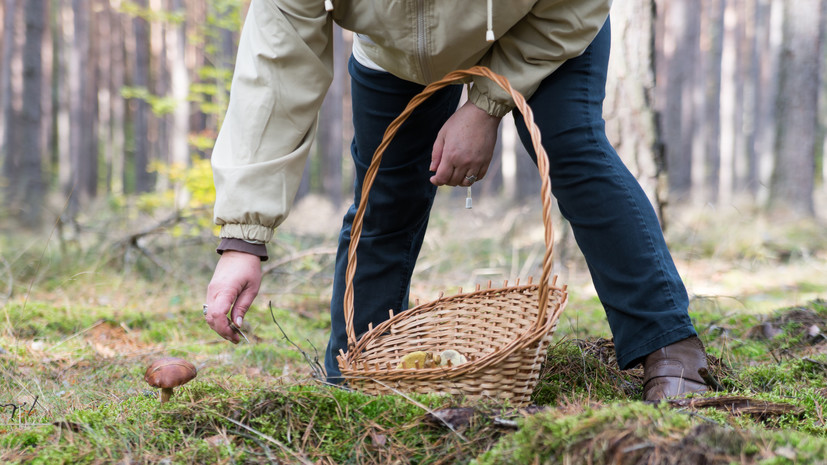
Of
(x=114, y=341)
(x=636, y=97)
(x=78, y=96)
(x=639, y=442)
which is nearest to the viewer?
(x=639, y=442)

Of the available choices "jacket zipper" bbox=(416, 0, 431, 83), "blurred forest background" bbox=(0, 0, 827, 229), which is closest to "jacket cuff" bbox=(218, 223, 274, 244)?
"jacket zipper" bbox=(416, 0, 431, 83)

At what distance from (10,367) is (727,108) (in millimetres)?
17666

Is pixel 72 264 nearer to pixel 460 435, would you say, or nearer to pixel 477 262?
pixel 477 262

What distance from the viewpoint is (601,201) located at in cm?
168

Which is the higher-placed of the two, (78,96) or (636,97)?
(78,96)

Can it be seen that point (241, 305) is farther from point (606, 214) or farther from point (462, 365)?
point (606, 214)

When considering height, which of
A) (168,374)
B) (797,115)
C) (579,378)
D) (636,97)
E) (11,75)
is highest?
(11,75)

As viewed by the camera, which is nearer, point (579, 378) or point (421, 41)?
point (421, 41)

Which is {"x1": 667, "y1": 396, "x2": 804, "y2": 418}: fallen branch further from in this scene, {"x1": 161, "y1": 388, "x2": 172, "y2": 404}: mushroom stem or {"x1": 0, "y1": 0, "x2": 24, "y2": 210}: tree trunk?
{"x1": 0, "y1": 0, "x2": 24, "y2": 210}: tree trunk

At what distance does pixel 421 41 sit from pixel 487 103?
237 mm

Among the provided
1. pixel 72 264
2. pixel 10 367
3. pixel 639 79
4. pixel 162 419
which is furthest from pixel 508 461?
pixel 72 264

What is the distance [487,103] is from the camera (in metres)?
Result: 1.59

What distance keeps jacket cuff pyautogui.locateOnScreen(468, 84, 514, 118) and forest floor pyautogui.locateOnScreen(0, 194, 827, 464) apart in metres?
0.74

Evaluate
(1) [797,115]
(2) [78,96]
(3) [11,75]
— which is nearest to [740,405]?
(1) [797,115]
